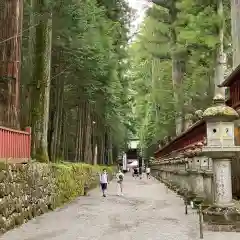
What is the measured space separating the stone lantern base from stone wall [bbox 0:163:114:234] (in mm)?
4367

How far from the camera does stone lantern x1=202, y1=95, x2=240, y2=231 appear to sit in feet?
31.8

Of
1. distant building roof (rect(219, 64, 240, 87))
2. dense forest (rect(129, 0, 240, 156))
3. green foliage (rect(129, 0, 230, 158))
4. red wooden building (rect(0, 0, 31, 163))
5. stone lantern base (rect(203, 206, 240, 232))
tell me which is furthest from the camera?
green foliage (rect(129, 0, 230, 158))

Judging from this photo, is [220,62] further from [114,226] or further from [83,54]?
[114,226]

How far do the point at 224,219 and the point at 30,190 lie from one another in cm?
569

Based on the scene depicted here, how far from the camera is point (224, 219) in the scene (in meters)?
9.55

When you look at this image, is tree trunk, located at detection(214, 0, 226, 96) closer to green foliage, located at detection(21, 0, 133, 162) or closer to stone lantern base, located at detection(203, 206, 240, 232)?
green foliage, located at detection(21, 0, 133, 162)

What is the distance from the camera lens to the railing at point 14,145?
1088 centimetres

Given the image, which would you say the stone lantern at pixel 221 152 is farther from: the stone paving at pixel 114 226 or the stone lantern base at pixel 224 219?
the stone paving at pixel 114 226

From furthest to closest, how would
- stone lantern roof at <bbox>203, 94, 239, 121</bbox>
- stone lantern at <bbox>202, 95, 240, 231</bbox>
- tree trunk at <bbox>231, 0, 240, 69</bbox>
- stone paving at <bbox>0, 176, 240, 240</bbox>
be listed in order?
tree trunk at <bbox>231, 0, 240, 69</bbox>, stone lantern roof at <bbox>203, 94, 239, 121</bbox>, stone lantern at <bbox>202, 95, 240, 231</bbox>, stone paving at <bbox>0, 176, 240, 240</bbox>

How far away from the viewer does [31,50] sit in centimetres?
1992

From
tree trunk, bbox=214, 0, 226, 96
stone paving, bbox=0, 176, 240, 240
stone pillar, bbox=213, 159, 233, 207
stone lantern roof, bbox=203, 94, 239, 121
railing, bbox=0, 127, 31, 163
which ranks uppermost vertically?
tree trunk, bbox=214, 0, 226, 96

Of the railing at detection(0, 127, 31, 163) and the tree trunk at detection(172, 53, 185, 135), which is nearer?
the railing at detection(0, 127, 31, 163)

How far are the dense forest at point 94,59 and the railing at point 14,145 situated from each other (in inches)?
56.5

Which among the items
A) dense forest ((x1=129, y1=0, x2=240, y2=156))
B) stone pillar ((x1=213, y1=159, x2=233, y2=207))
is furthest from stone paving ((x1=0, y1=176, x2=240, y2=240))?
dense forest ((x1=129, y1=0, x2=240, y2=156))
